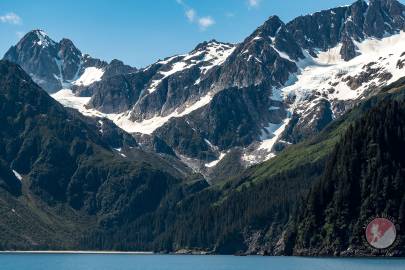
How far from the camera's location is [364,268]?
197 m

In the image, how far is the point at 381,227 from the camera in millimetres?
190875

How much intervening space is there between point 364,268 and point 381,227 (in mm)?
12375

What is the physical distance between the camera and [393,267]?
195875 millimetres

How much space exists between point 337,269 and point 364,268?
621 centimetres

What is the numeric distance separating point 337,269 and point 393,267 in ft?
42.0

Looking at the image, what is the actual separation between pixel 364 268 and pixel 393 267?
259 inches

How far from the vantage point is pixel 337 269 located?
19875 cm

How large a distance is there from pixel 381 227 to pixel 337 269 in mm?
15807
